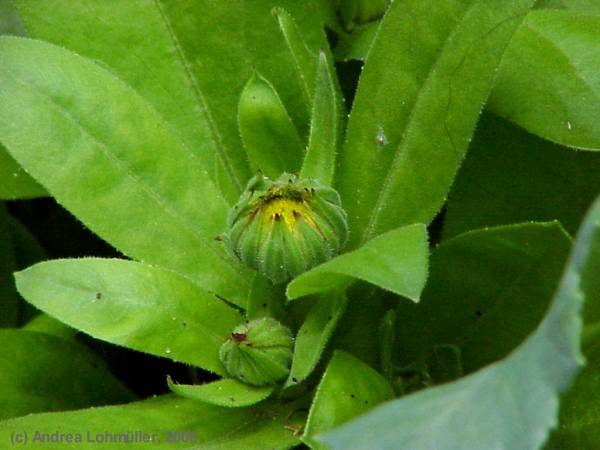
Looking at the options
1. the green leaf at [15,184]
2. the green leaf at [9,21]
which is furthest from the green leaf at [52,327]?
the green leaf at [9,21]

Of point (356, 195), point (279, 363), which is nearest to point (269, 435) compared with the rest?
point (279, 363)

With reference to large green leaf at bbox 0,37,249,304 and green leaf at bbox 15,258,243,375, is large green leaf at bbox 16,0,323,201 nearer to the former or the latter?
large green leaf at bbox 0,37,249,304

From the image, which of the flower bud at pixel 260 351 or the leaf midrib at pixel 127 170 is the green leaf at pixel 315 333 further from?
the leaf midrib at pixel 127 170

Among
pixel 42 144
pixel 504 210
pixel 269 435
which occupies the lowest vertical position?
pixel 269 435

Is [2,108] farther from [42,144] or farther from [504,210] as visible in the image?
[504,210]

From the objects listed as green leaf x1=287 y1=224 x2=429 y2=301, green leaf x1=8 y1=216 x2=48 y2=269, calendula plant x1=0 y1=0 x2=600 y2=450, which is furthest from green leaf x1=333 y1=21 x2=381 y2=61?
green leaf x1=8 y1=216 x2=48 y2=269

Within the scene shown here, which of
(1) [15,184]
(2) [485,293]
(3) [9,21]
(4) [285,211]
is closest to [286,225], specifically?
(4) [285,211]

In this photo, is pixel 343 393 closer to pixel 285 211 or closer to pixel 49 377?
pixel 285 211
